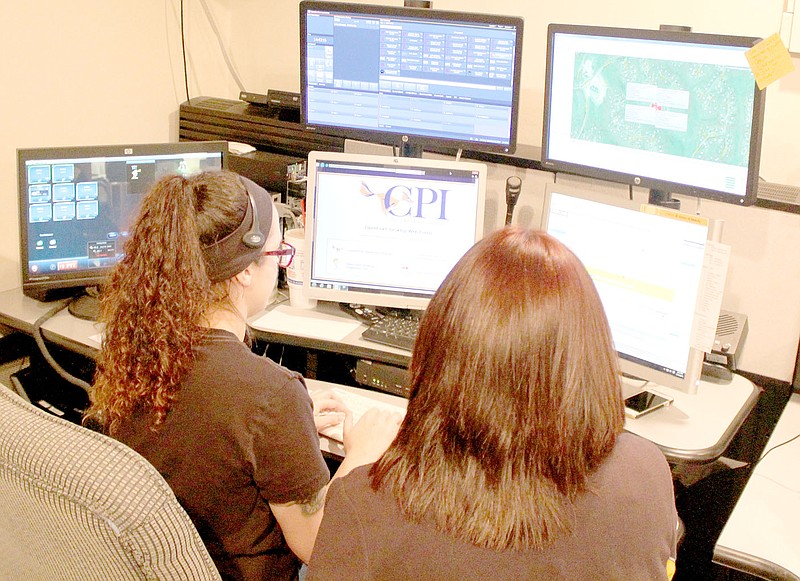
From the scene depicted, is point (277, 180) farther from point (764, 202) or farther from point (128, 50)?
point (764, 202)

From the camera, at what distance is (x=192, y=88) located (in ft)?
10.3

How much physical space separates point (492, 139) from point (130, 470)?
1534 millimetres

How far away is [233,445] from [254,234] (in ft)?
1.22

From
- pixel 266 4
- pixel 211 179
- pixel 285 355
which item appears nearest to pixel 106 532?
pixel 211 179

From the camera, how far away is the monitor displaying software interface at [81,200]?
2.04 metres

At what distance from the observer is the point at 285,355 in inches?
90.1

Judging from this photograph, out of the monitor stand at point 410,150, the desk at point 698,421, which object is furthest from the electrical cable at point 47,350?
the desk at point 698,421

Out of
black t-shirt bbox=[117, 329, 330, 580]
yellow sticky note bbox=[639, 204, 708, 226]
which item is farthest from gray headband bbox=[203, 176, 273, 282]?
yellow sticky note bbox=[639, 204, 708, 226]

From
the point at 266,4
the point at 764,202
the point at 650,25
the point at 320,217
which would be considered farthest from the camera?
the point at 266,4

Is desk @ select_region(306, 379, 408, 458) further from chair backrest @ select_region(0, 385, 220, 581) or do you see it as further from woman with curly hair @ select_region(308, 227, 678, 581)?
chair backrest @ select_region(0, 385, 220, 581)

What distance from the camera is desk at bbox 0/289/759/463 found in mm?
1658

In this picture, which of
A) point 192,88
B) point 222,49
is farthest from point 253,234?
point 222,49

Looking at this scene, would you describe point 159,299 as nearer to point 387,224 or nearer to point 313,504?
point 313,504

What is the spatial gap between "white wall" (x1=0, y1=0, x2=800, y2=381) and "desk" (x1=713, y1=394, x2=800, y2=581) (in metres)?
0.38
